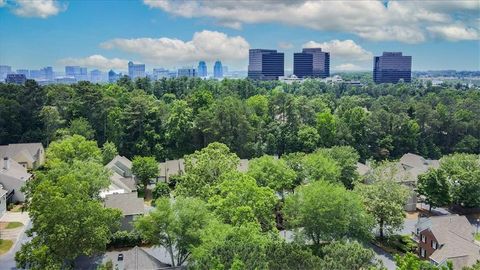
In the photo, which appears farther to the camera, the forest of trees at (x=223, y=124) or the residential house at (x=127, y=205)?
the forest of trees at (x=223, y=124)

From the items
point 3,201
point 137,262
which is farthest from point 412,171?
point 3,201

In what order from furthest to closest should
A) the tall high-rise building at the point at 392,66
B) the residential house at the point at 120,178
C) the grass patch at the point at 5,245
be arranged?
the tall high-rise building at the point at 392,66, the residential house at the point at 120,178, the grass patch at the point at 5,245

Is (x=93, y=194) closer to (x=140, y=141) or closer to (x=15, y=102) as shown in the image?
(x=140, y=141)

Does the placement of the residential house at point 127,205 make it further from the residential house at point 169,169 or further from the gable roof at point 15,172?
the gable roof at point 15,172

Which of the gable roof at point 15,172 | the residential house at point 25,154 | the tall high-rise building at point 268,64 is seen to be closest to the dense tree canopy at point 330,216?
the gable roof at point 15,172

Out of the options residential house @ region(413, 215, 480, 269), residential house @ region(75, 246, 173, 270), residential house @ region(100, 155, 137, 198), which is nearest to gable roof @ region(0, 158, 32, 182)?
residential house @ region(100, 155, 137, 198)

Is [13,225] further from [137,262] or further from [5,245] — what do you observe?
[137,262]

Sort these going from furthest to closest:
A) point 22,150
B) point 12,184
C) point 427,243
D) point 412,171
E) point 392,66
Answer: point 392,66, point 22,150, point 412,171, point 12,184, point 427,243
